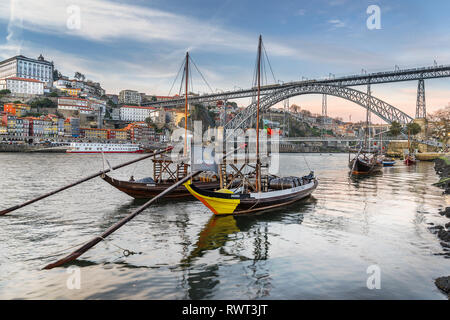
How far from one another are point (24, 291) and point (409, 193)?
22153mm

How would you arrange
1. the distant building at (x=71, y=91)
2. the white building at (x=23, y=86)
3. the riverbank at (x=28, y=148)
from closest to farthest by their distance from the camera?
the riverbank at (x=28, y=148), the white building at (x=23, y=86), the distant building at (x=71, y=91)

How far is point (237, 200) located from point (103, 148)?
78795 mm

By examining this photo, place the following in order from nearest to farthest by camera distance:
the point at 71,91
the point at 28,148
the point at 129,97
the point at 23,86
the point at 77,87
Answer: the point at 28,148, the point at 23,86, the point at 71,91, the point at 77,87, the point at 129,97

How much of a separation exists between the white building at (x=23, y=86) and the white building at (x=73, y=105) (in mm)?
17113

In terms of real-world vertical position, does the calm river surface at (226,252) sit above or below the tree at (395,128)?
below

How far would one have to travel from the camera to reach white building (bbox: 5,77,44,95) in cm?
12269

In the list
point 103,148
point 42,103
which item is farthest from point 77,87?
point 103,148

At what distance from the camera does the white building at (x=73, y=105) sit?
4543 inches

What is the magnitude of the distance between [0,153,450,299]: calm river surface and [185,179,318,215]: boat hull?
0.43 meters

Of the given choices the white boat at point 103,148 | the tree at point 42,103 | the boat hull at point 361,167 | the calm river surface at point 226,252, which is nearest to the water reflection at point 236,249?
the calm river surface at point 226,252

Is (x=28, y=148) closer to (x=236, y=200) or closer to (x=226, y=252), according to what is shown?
(x=236, y=200)

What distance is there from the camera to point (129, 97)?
160m

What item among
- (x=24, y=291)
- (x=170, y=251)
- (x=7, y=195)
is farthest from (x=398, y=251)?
(x=7, y=195)

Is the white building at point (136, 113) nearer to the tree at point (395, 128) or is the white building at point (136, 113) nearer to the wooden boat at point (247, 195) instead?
the tree at point (395, 128)
